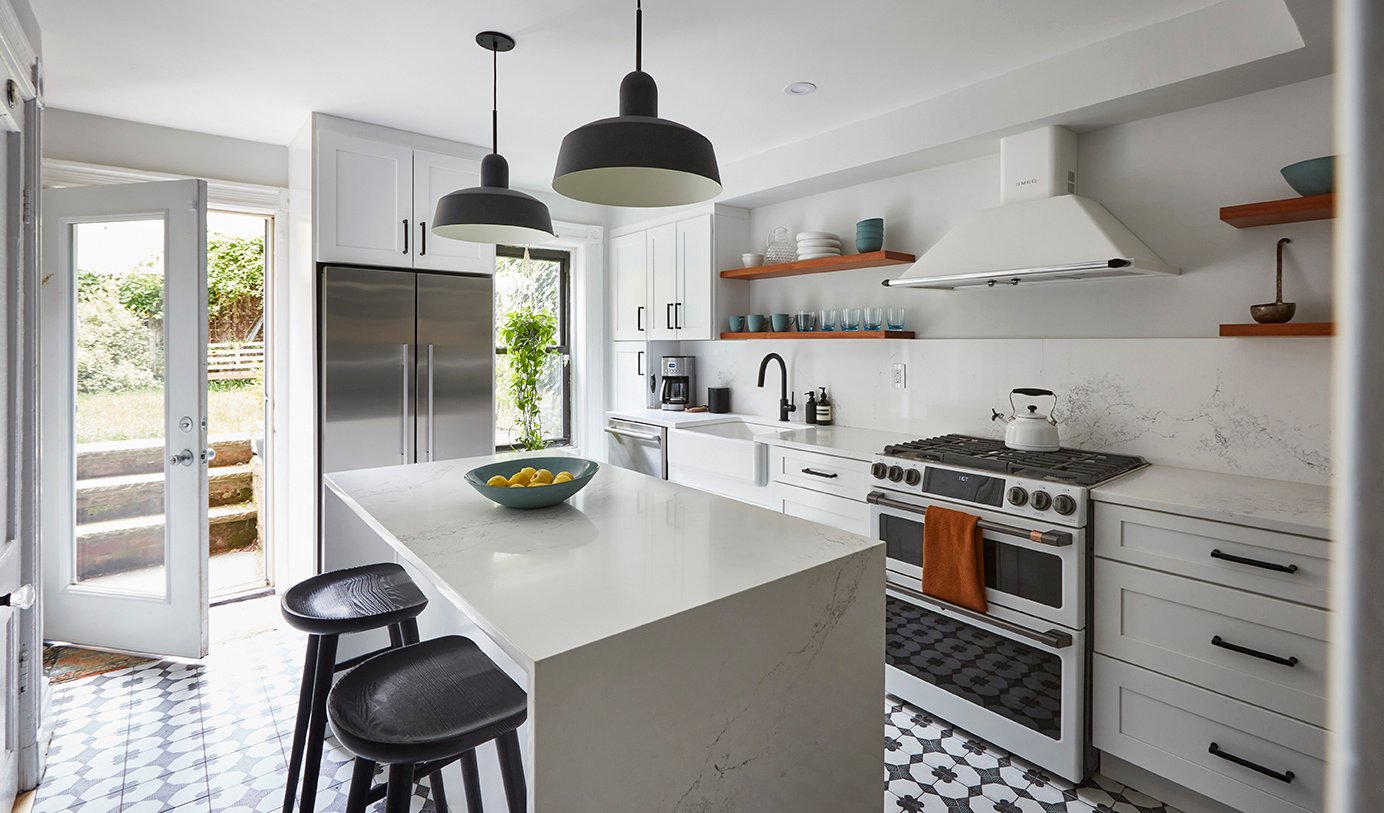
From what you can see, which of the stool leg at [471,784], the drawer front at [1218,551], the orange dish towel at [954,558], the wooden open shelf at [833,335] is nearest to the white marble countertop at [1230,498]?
the drawer front at [1218,551]

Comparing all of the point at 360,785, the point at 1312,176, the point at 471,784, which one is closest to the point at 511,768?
the point at 471,784

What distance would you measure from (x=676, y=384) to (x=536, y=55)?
7.84 ft

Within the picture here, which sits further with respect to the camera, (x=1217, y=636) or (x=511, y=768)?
(x=1217, y=636)

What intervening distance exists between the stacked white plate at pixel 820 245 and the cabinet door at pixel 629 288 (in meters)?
1.30

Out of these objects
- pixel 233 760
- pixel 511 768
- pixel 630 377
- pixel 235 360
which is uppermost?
pixel 235 360

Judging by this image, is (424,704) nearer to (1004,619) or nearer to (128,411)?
(1004,619)

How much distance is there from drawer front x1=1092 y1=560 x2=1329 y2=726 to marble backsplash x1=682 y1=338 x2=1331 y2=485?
746 millimetres

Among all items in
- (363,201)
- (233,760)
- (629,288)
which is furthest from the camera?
(629,288)

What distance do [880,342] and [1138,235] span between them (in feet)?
4.17

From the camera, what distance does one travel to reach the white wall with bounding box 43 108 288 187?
3.40m

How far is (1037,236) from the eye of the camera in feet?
9.04

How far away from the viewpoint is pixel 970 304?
11.0 feet

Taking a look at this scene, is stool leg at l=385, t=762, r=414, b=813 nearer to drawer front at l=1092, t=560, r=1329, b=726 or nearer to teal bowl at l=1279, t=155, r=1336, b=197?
drawer front at l=1092, t=560, r=1329, b=726

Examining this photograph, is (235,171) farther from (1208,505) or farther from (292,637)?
(1208,505)
